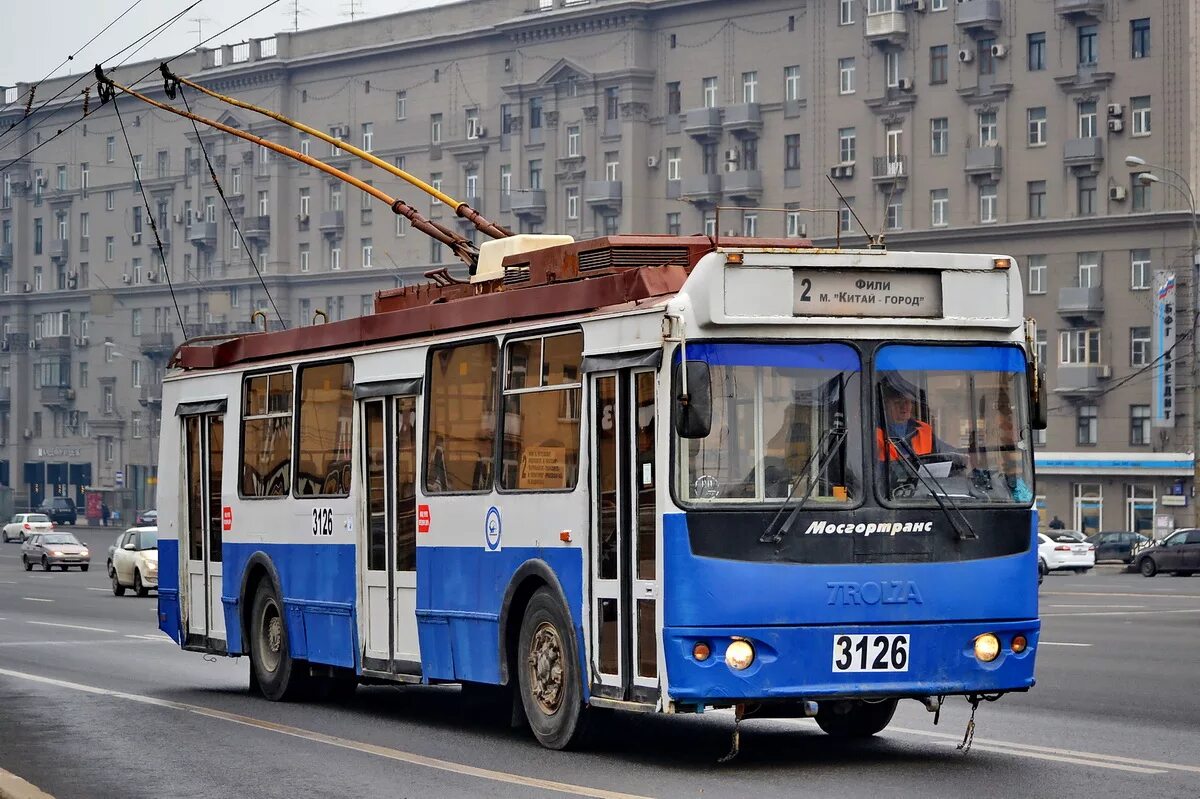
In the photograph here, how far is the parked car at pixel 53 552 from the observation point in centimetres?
5716

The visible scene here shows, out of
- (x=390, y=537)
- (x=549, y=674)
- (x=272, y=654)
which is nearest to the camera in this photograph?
(x=549, y=674)

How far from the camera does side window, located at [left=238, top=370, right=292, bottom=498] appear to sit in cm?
1647

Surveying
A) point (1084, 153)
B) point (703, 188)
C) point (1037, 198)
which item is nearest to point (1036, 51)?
point (1084, 153)

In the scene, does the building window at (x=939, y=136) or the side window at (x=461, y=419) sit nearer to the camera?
the side window at (x=461, y=419)

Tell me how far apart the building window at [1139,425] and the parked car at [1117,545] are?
701 centimetres

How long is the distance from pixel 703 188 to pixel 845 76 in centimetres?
730

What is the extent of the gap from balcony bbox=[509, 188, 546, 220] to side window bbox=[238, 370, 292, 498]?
73.1 m

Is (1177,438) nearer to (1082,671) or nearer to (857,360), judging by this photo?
(1082,671)

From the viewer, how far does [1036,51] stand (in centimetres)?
7406

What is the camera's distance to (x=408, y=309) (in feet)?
47.5

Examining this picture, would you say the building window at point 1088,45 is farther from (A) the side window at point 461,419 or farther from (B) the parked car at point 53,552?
(A) the side window at point 461,419

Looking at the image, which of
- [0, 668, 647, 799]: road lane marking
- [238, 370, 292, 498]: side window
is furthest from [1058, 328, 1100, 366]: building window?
[238, 370, 292, 498]: side window

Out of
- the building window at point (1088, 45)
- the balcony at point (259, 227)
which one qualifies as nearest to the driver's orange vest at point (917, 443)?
the building window at point (1088, 45)

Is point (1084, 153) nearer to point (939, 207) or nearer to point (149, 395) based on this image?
point (939, 207)
